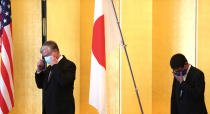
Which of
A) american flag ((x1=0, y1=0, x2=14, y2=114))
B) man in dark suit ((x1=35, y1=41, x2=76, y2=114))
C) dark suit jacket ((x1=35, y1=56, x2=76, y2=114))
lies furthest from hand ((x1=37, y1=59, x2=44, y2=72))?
american flag ((x1=0, y1=0, x2=14, y2=114))

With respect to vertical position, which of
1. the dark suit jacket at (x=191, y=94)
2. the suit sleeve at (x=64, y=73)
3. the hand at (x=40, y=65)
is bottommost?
the dark suit jacket at (x=191, y=94)

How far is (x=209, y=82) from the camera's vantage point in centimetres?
479

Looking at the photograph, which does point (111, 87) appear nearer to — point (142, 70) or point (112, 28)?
point (142, 70)

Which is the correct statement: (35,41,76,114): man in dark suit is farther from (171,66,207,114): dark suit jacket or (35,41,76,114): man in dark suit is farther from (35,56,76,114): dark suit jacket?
(171,66,207,114): dark suit jacket

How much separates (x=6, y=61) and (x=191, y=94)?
2.61 meters

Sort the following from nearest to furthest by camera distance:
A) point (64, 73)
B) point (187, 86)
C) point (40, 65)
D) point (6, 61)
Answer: point (187, 86) < point (64, 73) < point (40, 65) < point (6, 61)

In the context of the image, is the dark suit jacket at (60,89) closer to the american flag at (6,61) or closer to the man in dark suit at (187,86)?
the man in dark suit at (187,86)

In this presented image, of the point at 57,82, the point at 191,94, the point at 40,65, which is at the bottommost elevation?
the point at 191,94

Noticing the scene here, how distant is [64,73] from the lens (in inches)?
142

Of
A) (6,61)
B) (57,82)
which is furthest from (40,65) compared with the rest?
(6,61)

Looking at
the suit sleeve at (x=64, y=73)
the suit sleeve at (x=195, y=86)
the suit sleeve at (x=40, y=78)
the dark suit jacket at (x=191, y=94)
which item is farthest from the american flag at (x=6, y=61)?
the suit sleeve at (x=195, y=86)

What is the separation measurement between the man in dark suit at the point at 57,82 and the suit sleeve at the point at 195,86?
3.75ft

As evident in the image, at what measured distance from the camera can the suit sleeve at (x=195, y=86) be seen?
133 inches

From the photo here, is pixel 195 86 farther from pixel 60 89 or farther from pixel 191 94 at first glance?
pixel 60 89
